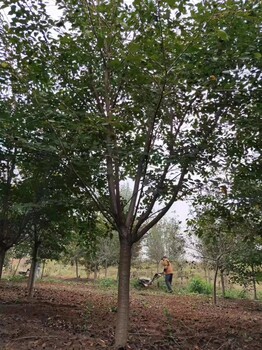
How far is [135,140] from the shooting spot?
3.96m

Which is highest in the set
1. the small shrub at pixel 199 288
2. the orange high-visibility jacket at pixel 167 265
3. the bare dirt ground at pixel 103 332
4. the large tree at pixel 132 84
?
the large tree at pixel 132 84

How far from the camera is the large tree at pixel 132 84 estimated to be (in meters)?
2.90

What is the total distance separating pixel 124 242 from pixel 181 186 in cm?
92

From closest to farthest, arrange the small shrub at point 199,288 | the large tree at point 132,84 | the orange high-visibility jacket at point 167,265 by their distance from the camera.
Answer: the large tree at point 132,84
the orange high-visibility jacket at point 167,265
the small shrub at point 199,288

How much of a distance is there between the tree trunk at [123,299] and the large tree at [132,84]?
11mm

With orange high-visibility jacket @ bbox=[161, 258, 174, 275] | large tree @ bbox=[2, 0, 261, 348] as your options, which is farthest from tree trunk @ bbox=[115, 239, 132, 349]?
orange high-visibility jacket @ bbox=[161, 258, 174, 275]

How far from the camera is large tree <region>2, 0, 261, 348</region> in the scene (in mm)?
2902

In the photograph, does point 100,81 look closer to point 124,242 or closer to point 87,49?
point 87,49

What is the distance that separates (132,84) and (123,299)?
235 centimetres

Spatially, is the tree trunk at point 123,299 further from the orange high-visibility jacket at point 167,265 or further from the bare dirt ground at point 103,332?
the orange high-visibility jacket at point 167,265

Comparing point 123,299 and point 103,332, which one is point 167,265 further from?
point 123,299

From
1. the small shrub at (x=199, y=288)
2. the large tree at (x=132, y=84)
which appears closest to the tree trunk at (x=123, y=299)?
the large tree at (x=132, y=84)

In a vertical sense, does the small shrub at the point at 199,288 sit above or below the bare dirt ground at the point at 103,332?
above

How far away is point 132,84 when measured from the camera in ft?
11.3
